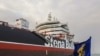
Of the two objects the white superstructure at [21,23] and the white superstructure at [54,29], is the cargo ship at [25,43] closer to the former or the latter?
the white superstructure at [21,23]

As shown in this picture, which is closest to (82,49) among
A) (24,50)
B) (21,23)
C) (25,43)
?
(24,50)

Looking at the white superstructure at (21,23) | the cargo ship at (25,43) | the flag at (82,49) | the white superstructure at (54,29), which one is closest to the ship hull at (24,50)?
the cargo ship at (25,43)

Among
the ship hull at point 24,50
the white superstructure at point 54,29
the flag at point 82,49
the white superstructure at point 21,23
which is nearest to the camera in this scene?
the flag at point 82,49

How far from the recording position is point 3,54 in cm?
1285

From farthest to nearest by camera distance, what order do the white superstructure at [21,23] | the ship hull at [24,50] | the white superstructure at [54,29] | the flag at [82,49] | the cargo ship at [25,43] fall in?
the white superstructure at [54,29], the white superstructure at [21,23], the cargo ship at [25,43], the ship hull at [24,50], the flag at [82,49]

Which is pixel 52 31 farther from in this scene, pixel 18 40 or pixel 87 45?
pixel 87 45

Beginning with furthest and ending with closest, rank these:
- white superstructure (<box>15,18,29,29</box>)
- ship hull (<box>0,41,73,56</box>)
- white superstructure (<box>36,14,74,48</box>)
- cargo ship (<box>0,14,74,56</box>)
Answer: white superstructure (<box>36,14,74,48</box>)
white superstructure (<box>15,18,29,29</box>)
cargo ship (<box>0,14,74,56</box>)
ship hull (<box>0,41,73,56</box>)

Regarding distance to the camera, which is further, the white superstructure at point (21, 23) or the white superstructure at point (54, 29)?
the white superstructure at point (54, 29)

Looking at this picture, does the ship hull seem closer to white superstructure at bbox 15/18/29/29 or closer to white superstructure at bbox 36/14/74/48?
white superstructure at bbox 15/18/29/29

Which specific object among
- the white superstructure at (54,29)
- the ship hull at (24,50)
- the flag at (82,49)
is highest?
the white superstructure at (54,29)

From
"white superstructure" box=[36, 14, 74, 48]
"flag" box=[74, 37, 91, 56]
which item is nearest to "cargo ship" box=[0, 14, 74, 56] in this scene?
"white superstructure" box=[36, 14, 74, 48]

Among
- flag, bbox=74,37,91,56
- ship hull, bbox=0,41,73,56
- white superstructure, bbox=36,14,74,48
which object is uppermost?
white superstructure, bbox=36,14,74,48

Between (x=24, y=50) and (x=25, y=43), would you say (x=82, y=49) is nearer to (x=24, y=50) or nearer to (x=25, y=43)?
(x=24, y=50)

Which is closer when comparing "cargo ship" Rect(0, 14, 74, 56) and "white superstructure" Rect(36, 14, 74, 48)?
"cargo ship" Rect(0, 14, 74, 56)
